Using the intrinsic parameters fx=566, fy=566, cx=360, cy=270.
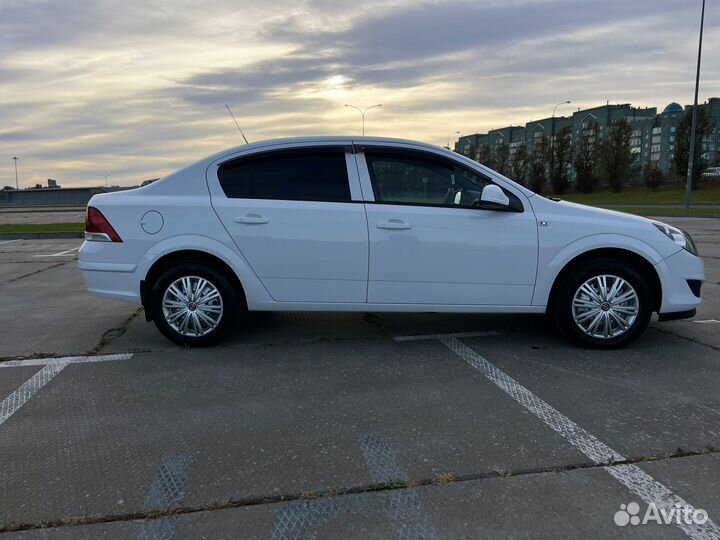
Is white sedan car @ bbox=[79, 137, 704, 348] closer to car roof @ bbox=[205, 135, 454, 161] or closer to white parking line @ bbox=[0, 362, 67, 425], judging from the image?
car roof @ bbox=[205, 135, 454, 161]

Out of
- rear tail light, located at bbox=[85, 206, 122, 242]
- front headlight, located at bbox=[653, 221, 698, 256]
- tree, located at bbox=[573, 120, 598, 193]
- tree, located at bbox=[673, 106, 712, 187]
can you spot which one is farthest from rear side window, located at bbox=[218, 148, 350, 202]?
tree, located at bbox=[573, 120, 598, 193]

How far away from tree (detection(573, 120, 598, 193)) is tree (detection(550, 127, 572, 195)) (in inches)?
59.6

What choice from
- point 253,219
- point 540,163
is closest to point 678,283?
point 253,219

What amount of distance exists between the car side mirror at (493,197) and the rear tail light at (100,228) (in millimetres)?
2979

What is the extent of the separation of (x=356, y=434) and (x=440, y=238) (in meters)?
1.94

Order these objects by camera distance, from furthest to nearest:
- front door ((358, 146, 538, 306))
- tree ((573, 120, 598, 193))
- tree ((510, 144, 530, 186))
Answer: tree ((510, 144, 530, 186)) → tree ((573, 120, 598, 193)) → front door ((358, 146, 538, 306))

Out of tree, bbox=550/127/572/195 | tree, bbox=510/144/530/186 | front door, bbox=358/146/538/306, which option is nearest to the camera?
front door, bbox=358/146/538/306

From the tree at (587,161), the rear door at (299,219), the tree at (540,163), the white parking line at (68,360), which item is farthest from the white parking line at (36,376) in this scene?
the tree at (540,163)

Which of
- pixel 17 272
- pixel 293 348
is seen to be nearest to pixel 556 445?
pixel 293 348

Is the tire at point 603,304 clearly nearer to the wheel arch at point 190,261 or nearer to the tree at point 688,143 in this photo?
the wheel arch at point 190,261

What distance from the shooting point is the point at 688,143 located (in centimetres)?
4850

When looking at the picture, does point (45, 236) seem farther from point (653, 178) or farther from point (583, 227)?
point (653, 178)

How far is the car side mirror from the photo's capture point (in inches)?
175

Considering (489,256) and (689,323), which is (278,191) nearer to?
(489,256)
